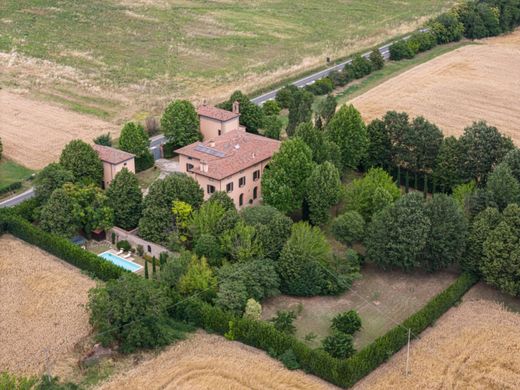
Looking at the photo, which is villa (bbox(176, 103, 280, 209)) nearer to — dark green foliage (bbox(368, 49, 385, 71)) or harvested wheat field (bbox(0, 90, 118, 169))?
harvested wheat field (bbox(0, 90, 118, 169))

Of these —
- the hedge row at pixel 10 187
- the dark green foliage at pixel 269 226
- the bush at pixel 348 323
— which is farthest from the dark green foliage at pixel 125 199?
the bush at pixel 348 323

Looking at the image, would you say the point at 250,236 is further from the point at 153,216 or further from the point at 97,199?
the point at 97,199

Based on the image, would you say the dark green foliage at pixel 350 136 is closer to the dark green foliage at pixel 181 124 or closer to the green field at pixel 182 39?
the dark green foliage at pixel 181 124

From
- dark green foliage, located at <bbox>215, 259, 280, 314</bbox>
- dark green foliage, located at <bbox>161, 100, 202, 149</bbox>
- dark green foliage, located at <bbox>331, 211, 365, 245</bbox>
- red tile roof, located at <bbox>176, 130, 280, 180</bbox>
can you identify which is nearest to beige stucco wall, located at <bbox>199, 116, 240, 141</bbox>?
dark green foliage, located at <bbox>161, 100, 202, 149</bbox>

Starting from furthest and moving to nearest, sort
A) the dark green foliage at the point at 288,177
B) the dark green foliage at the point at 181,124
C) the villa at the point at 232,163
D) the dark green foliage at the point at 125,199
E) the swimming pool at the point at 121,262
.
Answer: the dark green foliage at the point at 181,124, the villa at the point at 232,163, the dark green foliage at the point at 288,177, the dark green foliage at the point at 125,199, the swimming pool at the point at 121,262

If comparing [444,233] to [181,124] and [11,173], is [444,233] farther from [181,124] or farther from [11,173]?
[11,173]

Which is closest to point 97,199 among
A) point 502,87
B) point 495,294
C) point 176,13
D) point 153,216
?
point 153,216

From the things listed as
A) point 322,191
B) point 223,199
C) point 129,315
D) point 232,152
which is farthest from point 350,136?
point 129,315
